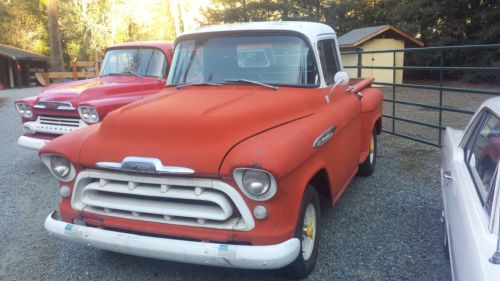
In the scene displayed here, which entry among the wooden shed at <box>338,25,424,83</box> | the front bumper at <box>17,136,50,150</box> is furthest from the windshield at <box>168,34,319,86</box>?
the wooden shed at <box>338,25,424,83</box>

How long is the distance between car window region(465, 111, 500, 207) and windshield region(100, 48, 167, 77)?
4862 mm

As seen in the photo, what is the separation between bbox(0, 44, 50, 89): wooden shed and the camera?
34156mm

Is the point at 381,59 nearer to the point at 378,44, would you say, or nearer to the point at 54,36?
the point at 378,44

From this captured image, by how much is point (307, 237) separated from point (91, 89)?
4.27 meters

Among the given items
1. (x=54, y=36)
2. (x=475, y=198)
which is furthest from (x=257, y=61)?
(x=54, y=36)

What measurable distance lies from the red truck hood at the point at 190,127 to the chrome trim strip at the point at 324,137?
0.80 ft

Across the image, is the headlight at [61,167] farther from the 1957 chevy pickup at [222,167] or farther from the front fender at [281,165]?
the front fender at [281,165]

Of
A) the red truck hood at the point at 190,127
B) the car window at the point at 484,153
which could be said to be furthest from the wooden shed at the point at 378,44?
the red truck hood at the point at 190,127

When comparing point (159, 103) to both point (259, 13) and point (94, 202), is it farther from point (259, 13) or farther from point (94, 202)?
point (259, 13)

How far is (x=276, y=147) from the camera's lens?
114 inches

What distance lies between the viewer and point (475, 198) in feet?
Result: 8.61

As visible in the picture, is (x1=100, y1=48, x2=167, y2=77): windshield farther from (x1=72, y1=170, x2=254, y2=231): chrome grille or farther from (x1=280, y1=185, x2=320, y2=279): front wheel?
(x1=280, y1=185, x2=320, y2=279): front wheel

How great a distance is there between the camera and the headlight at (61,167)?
11.1ft

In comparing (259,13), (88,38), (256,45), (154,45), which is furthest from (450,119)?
(88,38)
